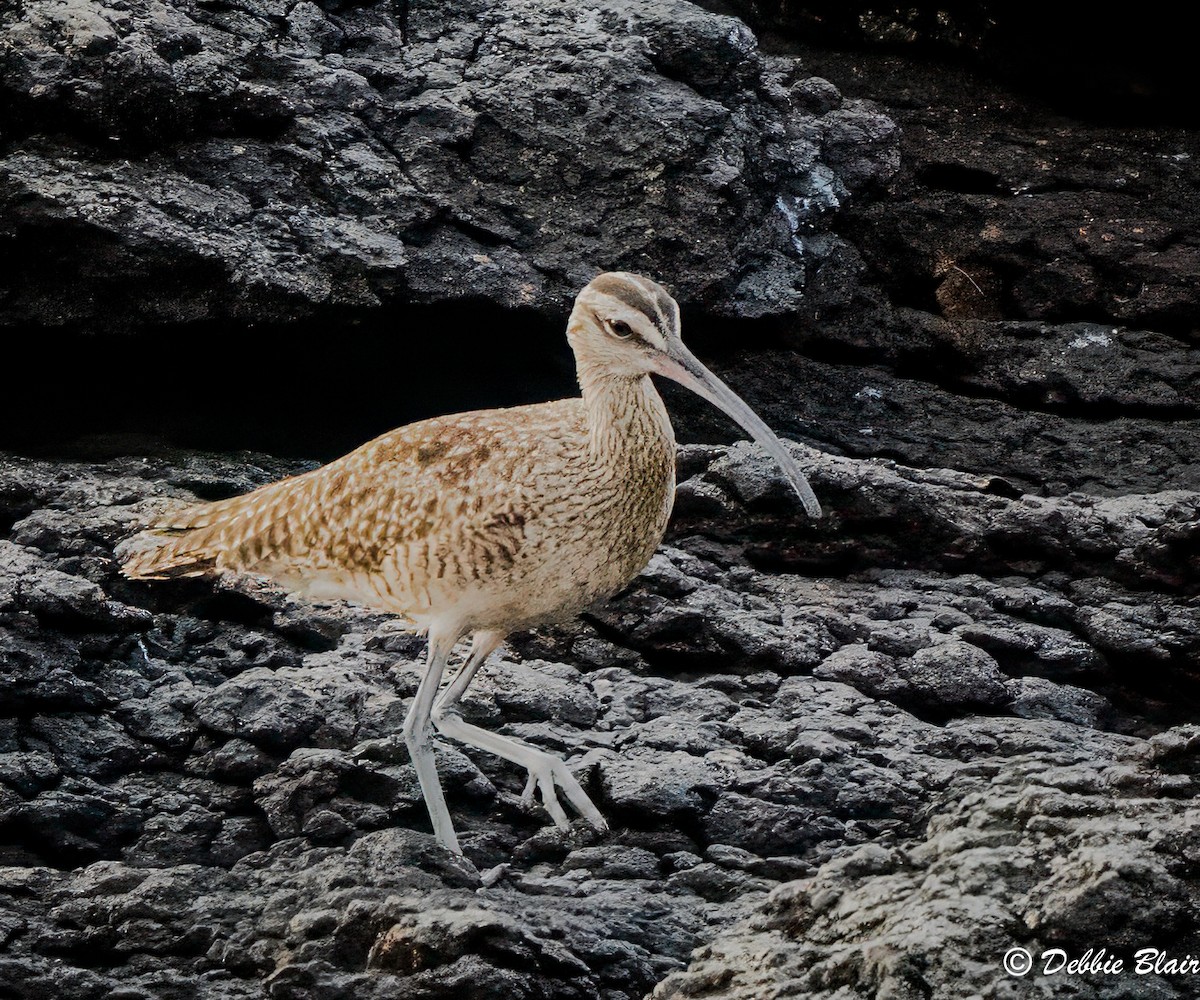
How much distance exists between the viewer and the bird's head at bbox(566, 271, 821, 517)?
183 inches


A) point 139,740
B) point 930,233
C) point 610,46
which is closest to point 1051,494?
point 930,233

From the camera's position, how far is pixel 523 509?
4.67 m

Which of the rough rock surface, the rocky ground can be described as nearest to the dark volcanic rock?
the rocky ground

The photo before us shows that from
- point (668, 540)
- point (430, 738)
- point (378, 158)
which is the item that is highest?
point (378, 158)

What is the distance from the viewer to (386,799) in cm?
486

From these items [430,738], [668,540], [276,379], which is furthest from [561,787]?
[276,379]

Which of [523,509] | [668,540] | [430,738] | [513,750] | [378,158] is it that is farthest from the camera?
[378,158]

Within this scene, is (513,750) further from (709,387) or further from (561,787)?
(709,387)

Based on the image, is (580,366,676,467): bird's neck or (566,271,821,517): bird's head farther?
(580,366,676,467): bird's neck

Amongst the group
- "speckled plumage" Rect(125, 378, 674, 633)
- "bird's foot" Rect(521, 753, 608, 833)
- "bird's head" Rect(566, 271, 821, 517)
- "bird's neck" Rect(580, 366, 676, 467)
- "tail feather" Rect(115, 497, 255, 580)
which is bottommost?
"bird's foot" Rect(521, 753, 608, 833)

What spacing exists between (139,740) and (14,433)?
2.46 m

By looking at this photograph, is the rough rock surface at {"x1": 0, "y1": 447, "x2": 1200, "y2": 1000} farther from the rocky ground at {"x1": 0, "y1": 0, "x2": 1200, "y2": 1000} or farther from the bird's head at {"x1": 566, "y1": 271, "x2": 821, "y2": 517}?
the bird's head at {"x1": 566, "y1": 271, "x2": 821, "y2": 517}

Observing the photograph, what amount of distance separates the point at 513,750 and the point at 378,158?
3406mm

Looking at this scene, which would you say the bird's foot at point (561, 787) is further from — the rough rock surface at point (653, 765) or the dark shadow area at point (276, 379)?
the dark shadow area at point (276, 379)
